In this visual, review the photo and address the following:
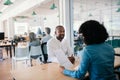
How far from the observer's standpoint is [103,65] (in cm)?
155

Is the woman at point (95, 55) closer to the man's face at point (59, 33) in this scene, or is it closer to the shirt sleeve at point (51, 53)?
the shirt sleeve at point (51, 53)

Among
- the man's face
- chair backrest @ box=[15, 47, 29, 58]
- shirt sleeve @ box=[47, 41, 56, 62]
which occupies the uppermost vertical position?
the man's face

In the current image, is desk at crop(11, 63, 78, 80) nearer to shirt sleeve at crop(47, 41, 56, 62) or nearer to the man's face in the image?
shirt sleeve at crop(47, 41, 56, 62)

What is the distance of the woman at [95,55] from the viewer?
1518mm

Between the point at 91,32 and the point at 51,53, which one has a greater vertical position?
the point at 91,32

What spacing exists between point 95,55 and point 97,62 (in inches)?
2.6

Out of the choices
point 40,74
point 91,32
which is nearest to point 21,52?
point 40,74

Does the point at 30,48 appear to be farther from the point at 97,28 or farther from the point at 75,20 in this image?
the point at 97,28

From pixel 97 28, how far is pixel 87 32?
102mm

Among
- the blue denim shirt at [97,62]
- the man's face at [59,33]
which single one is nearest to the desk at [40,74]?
the blue denim shirt at [97,62]

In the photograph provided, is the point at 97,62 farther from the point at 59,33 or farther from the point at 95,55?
the point at 59,33

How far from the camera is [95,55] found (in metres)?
1.51

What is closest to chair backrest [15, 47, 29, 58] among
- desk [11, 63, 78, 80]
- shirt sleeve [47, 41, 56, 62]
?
shirt sleeve [47, 41, 56, 62]

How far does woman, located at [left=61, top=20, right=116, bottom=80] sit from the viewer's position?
152 centimetres
